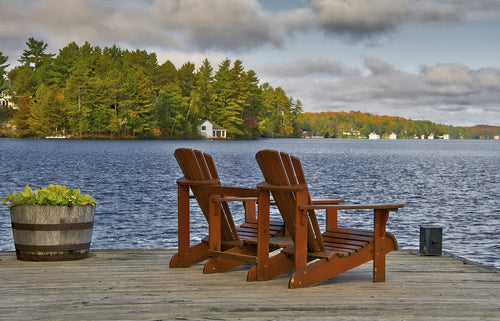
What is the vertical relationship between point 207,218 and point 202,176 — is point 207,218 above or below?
below

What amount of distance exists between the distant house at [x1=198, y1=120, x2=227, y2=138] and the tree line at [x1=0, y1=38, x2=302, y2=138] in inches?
54.0

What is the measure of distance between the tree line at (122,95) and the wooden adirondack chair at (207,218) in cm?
10763

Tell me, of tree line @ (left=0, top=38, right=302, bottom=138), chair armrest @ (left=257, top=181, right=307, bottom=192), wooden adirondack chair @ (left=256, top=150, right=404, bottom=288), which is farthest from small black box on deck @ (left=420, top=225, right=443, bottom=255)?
tree line @ (left=0, top=38, right=302, bottom=138)

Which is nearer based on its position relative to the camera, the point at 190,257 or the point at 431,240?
the point at 190,257

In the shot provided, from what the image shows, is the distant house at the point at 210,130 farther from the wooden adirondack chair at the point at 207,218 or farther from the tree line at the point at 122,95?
the wooden adirondack chair at the point at 207,218

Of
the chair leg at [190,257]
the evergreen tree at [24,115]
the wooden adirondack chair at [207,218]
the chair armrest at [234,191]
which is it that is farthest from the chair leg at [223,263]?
the evergreen tree at [24,115]

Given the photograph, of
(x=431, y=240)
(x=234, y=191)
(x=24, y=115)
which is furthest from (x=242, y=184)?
(x=24, y=115)

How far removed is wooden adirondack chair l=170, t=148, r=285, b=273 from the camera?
20.6ft

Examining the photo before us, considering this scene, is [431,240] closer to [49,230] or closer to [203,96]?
[49,230]

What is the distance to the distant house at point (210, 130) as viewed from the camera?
13184cm

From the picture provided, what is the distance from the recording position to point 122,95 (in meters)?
112

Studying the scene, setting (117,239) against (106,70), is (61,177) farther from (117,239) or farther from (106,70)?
(106,70)

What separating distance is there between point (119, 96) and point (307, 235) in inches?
4339

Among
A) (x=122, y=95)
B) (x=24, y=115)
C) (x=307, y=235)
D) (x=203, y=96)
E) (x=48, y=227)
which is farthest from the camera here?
(x=203, y=96)
